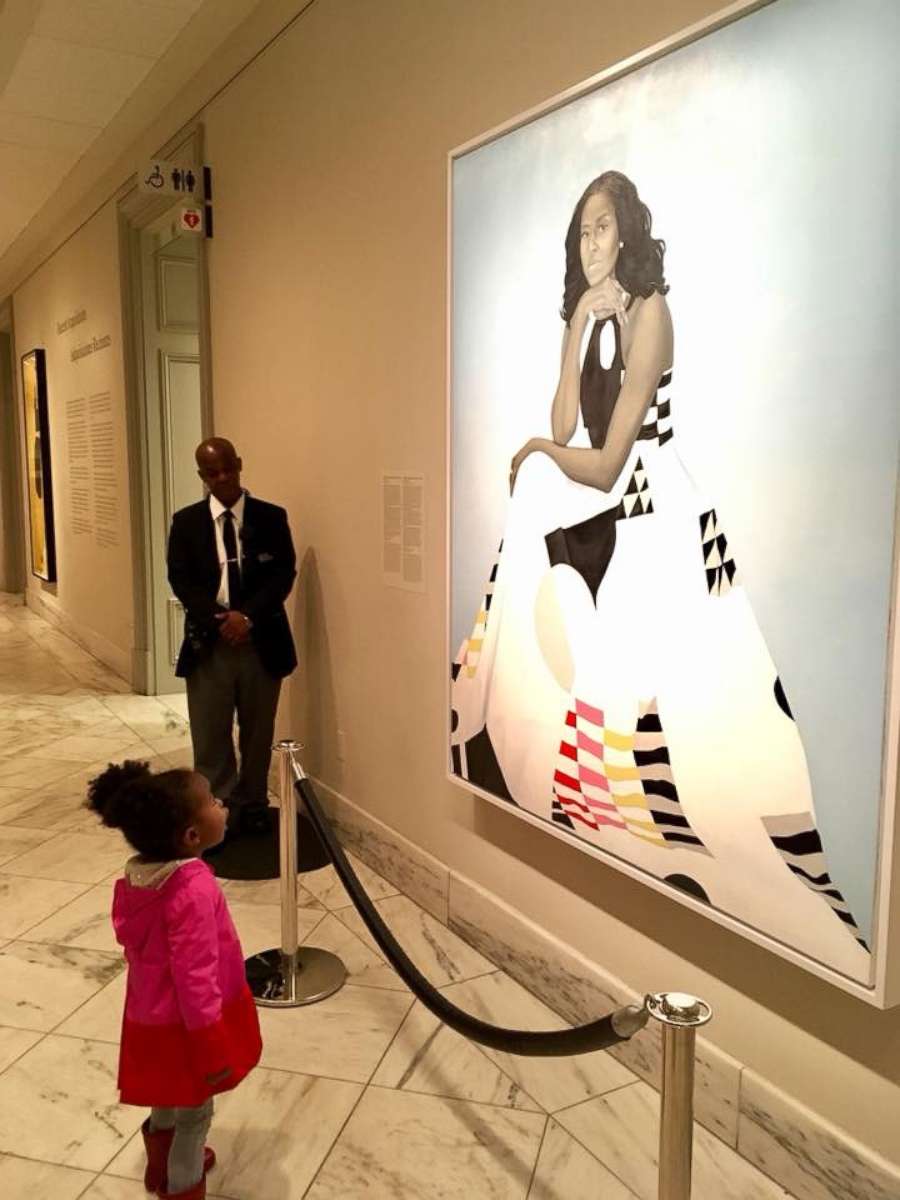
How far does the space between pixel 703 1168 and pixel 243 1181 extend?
3.80 ft

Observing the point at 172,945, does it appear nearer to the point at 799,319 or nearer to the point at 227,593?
the point at 799,319

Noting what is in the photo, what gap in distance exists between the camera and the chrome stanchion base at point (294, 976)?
3261mm

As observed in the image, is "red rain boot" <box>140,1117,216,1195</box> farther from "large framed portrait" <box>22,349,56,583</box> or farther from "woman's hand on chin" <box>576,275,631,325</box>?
"large framed portrait" <box>22,349,56,583</box>

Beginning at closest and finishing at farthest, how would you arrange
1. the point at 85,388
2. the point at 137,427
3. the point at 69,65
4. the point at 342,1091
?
1. the point at 342,1091
2. the point at 69,65
3. the point at 137,427
4. the point at 85,388

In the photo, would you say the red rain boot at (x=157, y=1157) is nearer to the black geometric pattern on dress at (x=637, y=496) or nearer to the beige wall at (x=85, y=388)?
the black geometric pattern on dress at (x=637, y=496)

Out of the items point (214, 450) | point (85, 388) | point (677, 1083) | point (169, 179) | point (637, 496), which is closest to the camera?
point (677, 1083)

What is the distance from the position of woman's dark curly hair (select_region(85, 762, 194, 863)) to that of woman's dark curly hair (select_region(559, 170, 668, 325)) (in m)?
1.67

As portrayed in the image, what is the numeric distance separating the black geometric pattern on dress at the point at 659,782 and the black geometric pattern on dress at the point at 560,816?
364 millimetres

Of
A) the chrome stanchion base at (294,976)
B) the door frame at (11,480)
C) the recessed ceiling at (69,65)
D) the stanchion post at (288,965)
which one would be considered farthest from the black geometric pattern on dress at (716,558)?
the door frame at (11,480)

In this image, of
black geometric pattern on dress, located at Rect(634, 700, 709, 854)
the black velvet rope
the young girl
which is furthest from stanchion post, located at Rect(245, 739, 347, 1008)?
black geometric pattern on dress, located at Rect(634, 700, 709, 854)

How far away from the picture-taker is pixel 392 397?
3.94 meters

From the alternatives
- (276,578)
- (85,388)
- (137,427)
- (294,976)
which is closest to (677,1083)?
(294,976)

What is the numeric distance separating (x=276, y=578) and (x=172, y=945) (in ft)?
8.59

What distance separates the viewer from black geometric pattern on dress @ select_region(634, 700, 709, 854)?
2.45m
